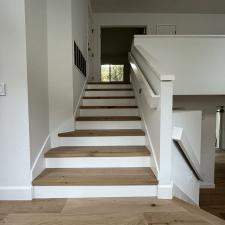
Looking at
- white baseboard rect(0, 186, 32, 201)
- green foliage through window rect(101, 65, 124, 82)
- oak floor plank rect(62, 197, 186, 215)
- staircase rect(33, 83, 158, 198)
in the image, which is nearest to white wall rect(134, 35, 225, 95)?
staircase rect(33, 83, 158, 198)

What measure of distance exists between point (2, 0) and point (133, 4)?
4249 millimetres

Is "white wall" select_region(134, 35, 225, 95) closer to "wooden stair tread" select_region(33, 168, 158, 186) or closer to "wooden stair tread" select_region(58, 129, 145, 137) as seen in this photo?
"wooden stair tread" select_region(58, 129, 145, 137)

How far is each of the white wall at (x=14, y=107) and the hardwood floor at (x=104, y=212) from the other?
0.66ft

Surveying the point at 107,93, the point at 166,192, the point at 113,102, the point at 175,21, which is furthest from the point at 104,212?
the point at 175,21

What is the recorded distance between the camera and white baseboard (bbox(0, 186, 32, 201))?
6.81 ft

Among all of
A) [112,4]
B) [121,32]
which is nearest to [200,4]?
[112,4]

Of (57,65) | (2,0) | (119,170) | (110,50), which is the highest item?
(110,50)

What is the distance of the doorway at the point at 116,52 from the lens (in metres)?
8.01

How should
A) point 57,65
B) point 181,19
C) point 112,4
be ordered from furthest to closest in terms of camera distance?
point 181,19
point 112,4
point 57,65

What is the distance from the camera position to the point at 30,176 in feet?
6.89

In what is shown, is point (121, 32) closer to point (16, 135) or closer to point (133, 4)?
point (133, 4)

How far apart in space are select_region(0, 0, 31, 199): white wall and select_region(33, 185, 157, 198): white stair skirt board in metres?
0.15

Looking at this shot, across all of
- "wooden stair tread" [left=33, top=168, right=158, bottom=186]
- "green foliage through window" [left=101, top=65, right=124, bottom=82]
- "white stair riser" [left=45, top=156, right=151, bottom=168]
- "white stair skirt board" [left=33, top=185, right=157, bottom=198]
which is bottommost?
"white stair skirt board" [left=33, top=185, right=157, bottom=198]

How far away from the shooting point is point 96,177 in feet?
A: 7.20
